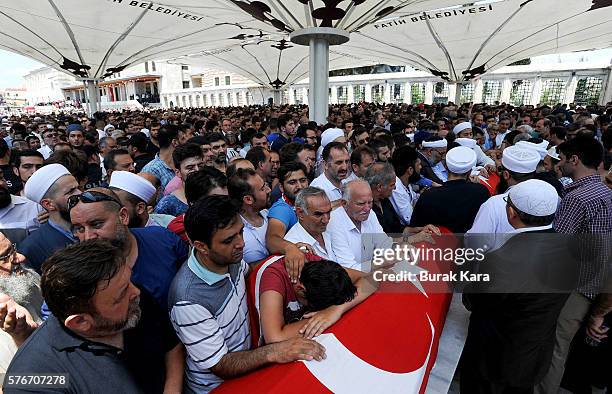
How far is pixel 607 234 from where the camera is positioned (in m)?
2.34

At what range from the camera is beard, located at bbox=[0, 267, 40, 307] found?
1751 mm

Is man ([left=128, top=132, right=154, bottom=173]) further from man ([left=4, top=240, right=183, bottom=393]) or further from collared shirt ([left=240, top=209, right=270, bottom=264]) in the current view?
man ([left=4, top=240, right=183, bottom=393])

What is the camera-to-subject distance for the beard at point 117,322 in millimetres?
1209

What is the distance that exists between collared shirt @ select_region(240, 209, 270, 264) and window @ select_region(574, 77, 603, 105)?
30.7 m

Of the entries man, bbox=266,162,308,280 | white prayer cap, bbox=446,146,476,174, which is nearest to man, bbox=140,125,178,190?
man, bbox=266,162,308,280

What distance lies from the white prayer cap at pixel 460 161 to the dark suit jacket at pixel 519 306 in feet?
2.87

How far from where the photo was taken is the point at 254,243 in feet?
Result: 7.99

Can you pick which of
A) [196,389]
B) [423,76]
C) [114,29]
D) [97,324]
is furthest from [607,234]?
[423,76]

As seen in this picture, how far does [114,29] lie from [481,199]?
17.6 metres

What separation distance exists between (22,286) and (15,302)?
0.63ft

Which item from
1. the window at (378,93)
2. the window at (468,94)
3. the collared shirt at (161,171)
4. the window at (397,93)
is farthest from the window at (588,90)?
the collared shirt at (161,171)

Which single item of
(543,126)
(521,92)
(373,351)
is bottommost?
(373,351)

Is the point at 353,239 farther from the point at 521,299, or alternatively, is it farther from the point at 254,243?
the point at 521,299

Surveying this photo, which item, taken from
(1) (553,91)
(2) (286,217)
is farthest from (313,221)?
(1) (553,91)
